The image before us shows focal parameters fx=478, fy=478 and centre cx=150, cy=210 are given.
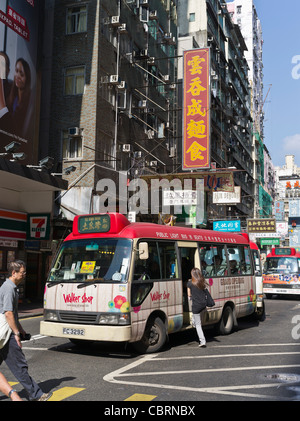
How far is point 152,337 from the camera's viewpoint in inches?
378

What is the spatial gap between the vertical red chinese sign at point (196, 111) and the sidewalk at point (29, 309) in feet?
33.7

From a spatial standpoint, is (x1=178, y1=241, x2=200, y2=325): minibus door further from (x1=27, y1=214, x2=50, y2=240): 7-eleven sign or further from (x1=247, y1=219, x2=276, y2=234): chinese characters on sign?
(x1=247, y1=219, x2=276, y2=234): chinese characters on sign

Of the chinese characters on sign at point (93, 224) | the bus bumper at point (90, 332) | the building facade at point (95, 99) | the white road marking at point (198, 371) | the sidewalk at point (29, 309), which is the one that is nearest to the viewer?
the white road marking at point (198, 371)

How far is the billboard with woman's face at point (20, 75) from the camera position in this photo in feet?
61.5

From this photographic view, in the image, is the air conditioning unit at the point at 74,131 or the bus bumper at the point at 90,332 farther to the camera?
the air conditioning unit at the point at 74,131

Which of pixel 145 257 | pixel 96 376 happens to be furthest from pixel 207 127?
pixel 96 376

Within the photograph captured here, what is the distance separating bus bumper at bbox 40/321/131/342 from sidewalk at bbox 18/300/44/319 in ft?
22.4

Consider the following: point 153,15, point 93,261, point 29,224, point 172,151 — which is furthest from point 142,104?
point 93,261

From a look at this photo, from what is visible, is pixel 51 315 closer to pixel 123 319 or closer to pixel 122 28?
pixel 123 319

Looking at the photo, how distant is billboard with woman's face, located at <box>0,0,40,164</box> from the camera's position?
1873cm

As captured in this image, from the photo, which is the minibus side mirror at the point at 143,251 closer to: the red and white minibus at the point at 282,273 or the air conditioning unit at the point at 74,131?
the air conditioning unit at the point at 74,131

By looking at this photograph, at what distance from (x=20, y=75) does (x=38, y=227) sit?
6462 millimetres

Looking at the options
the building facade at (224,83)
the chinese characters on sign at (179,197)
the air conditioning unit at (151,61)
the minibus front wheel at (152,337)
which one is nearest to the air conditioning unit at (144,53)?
the air conditioning unit at (151,61)

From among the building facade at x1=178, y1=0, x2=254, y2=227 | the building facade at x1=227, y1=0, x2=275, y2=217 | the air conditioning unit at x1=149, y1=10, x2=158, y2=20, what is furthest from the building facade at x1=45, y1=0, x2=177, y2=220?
the building facade at x1=227, y1=0, x2=275, y2=217
